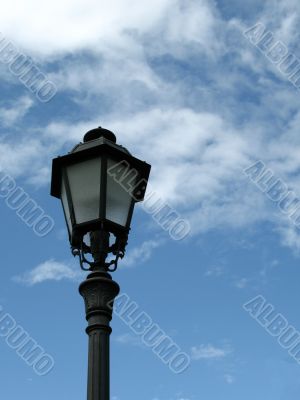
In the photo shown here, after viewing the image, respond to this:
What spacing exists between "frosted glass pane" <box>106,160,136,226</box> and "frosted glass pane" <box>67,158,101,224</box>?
10cm

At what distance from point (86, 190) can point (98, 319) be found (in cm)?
117

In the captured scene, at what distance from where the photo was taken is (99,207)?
→ 19.9 ft

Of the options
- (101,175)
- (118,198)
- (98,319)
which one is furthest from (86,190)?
(98,319)

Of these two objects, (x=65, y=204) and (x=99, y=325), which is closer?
(x=99, y=325)

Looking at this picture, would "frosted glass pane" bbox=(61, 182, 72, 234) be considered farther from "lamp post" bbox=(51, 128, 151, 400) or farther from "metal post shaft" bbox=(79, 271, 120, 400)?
"metal post shaft" bbox=(79, 271, 120, 400)

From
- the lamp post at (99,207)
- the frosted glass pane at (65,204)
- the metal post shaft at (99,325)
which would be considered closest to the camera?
the metal post shaft at (99,325)

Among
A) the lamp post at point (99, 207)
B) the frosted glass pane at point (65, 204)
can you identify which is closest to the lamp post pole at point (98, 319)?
the lamp post at point (99, 207)

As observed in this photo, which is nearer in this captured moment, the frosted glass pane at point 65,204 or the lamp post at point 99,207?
the lamp post at point 99,207

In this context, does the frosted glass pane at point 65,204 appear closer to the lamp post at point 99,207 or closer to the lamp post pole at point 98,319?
the lamp post at point 99,207

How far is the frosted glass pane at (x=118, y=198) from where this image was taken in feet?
20.1

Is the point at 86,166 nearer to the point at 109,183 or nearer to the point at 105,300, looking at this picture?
the point at 109,183

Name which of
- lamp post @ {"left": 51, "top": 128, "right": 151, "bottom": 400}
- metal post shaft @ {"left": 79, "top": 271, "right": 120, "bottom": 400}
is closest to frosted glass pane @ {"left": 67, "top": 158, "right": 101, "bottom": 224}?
lamp post @ {"left": 51, "top": 128, "right": 151, "bottom": 400}

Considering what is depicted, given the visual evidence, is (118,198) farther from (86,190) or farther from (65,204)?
(65,204)

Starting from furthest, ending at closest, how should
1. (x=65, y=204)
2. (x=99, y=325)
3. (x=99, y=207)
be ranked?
(x=65, y=204) → (x=99, y=207) → (x=99, y=325)
